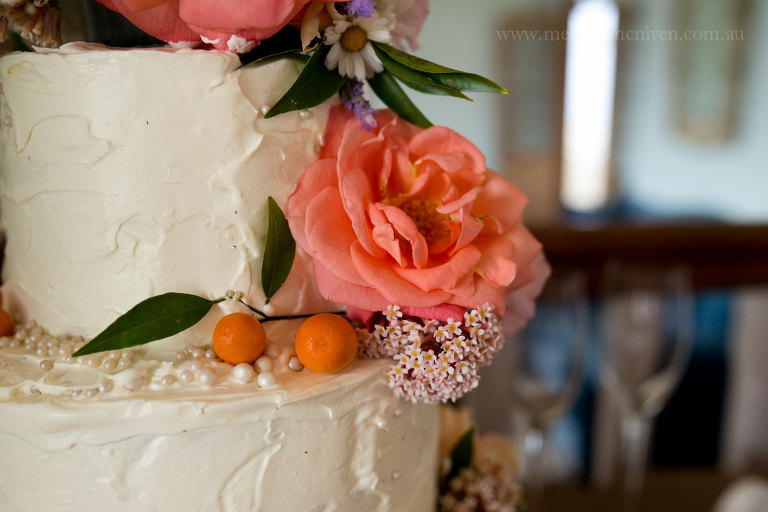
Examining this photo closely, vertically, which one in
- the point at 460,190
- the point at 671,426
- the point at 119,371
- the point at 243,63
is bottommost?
the point at 671,426

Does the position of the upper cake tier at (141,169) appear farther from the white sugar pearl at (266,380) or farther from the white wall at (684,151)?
the white wall at (684,151)

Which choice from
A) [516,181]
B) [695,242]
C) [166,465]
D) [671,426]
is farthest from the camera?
[516,181]

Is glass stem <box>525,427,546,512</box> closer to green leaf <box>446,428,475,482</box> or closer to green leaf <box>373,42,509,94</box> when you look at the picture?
green leaf <box>446,428,475,482</box>

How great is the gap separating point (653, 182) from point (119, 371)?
16.6ft

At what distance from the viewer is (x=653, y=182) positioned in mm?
4883

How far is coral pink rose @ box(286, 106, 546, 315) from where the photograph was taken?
563 millimetres

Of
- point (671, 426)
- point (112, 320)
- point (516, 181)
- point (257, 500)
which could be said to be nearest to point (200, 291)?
point (112, 320)

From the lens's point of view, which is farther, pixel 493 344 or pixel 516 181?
pixel 516 181

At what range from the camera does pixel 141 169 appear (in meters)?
0.54

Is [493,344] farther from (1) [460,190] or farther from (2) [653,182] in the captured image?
(2) [653,182]

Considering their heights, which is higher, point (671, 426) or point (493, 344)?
point (493, 344)

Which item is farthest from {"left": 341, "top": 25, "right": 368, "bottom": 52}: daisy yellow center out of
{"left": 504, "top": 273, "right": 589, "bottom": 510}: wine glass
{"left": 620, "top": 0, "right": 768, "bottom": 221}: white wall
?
{"left": 620, "top": 0, "right": 768, "bottom": 221}: white wall

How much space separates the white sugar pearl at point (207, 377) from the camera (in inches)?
20.7

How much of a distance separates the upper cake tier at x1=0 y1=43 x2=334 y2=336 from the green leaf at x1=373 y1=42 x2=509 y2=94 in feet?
0.36
